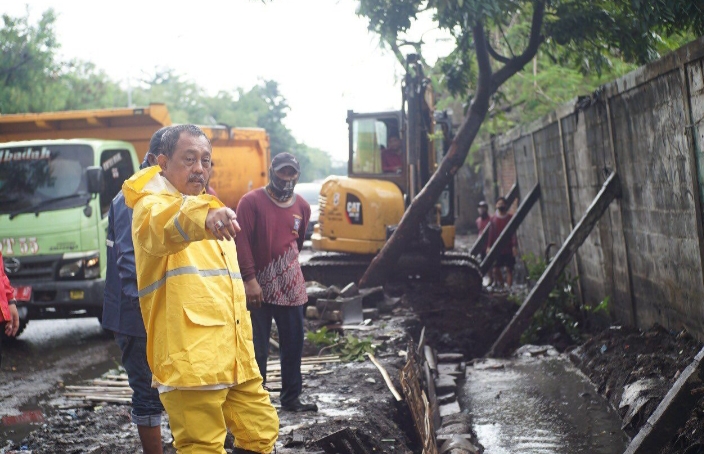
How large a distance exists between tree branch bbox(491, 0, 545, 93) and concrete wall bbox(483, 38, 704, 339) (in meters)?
0.90

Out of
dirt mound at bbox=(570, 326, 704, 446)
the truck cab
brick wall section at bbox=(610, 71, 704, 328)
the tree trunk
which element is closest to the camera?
dirt mound at bbox=(570, 326, 704, 446)

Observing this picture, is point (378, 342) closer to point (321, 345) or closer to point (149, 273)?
point (321, 345)

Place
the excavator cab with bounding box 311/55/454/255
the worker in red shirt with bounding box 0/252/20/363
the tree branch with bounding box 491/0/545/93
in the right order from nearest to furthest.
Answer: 1. the worker in red shirt with bounding box 0/252/20/363
2. the tree branch with bounding box 491/0/545/93
3. the excavator cab with bounding box 311/55/454/255

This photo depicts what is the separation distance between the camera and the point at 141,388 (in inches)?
184

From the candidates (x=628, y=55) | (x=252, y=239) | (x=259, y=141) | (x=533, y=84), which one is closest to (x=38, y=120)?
(x=259, y=141)

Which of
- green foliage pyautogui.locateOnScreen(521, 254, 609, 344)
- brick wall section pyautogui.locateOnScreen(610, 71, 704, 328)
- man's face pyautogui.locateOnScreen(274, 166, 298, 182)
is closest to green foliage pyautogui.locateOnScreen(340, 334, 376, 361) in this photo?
man's face pyautogui.locateOnScreen(274, 166, 298, 182)

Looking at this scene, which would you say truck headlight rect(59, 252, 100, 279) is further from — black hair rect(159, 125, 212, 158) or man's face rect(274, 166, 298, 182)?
black hair rect(159, 125, 212, 158)

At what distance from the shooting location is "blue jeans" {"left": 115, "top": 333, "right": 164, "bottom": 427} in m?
4.68

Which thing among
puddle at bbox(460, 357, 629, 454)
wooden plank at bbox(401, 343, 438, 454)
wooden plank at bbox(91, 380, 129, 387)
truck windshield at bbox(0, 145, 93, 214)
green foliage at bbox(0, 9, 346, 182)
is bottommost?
puddle at bbox(460, 357, 629, 454)

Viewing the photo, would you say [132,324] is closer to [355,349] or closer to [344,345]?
[355,349]

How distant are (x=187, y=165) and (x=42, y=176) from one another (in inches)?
290

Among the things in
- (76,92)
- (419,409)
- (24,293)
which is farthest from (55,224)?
(76,92)

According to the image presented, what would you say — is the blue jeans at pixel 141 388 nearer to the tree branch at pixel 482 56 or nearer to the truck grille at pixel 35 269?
the truck grille at pixel 35 269

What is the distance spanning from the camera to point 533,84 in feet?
61.4
